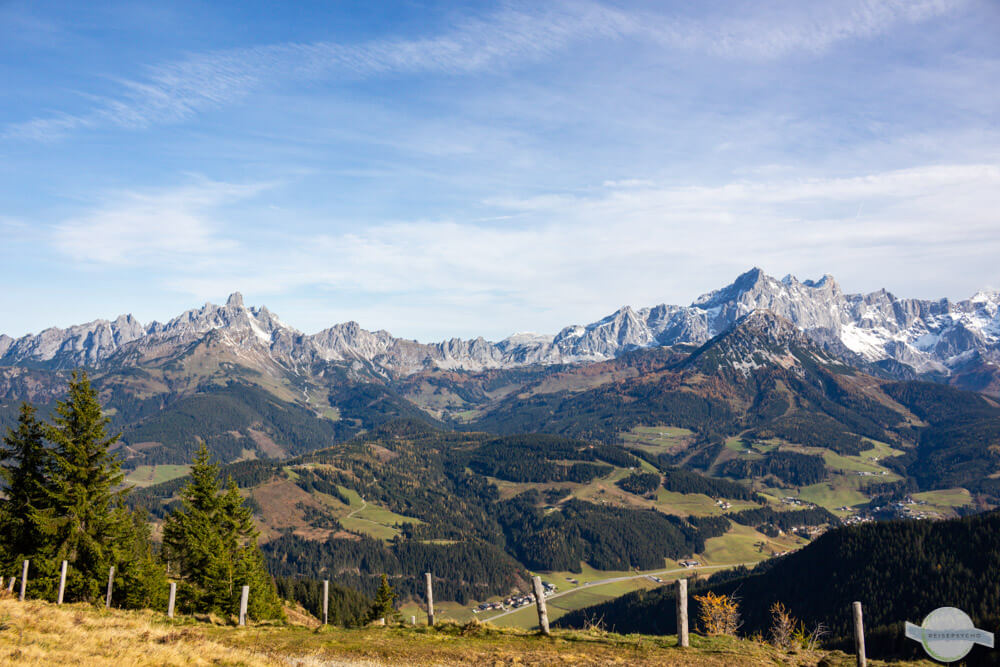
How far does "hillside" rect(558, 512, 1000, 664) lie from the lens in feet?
480

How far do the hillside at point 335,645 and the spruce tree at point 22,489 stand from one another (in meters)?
12.6

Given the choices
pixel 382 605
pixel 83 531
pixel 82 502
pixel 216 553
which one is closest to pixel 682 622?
pixel 216 553

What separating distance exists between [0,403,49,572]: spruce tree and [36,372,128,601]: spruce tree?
4.77ft

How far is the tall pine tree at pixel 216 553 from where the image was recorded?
2133 inches

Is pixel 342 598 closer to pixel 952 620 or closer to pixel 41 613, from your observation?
pixel 41 613

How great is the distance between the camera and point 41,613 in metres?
35.9

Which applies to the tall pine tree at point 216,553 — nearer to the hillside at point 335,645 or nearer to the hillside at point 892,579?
the hillside at point 335,645

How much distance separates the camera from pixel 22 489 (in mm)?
53094

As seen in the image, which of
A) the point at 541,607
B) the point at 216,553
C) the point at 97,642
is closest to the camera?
the point at 97,642

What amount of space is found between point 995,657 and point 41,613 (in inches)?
3983

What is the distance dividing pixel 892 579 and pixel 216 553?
603ft

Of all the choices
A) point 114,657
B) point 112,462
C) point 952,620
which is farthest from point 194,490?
point 952,620

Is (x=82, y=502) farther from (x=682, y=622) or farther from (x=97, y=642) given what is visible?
(x=682, y=622)

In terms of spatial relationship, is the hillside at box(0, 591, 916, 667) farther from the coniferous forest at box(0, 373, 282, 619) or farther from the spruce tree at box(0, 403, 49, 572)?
the spruce tree at box(0, 403, 49, 572)
